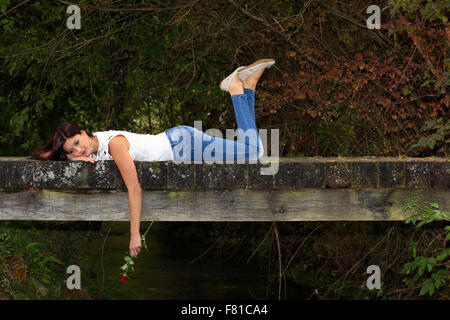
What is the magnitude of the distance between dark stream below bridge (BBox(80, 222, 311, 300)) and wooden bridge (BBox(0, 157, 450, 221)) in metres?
3.41

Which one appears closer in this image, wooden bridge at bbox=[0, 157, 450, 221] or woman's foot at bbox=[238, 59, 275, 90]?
wooden bridge at bbox=[0, 157, 450, 221]

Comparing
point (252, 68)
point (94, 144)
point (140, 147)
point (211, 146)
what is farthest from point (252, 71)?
point (94, 144)

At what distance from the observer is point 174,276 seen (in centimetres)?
1061

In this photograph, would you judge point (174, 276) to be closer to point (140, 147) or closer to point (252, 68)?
point (252, 68)

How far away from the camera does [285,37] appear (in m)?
6.80

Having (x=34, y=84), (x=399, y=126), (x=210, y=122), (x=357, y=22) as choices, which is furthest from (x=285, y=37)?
(x=34, y=84)

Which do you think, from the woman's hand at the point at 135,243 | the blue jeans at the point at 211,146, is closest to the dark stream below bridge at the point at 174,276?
the blue jeans at the point at 211,146

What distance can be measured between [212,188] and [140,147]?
59 centimetres

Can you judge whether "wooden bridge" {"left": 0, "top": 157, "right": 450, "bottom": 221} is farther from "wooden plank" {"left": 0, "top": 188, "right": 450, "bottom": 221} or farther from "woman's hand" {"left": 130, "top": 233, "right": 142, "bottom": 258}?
"woman's hand" {"left": 130, "top": 233, "right": 142, "bottom": 258}

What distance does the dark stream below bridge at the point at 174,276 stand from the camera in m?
9.32

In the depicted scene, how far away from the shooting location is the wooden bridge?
465 centimetres

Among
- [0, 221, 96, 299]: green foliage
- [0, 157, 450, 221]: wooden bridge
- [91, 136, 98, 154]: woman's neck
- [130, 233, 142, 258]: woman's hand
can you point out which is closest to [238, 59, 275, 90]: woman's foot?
[0, 157, 450, 221]: wooden bridge

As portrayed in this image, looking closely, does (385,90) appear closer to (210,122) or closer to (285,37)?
(285,37)
